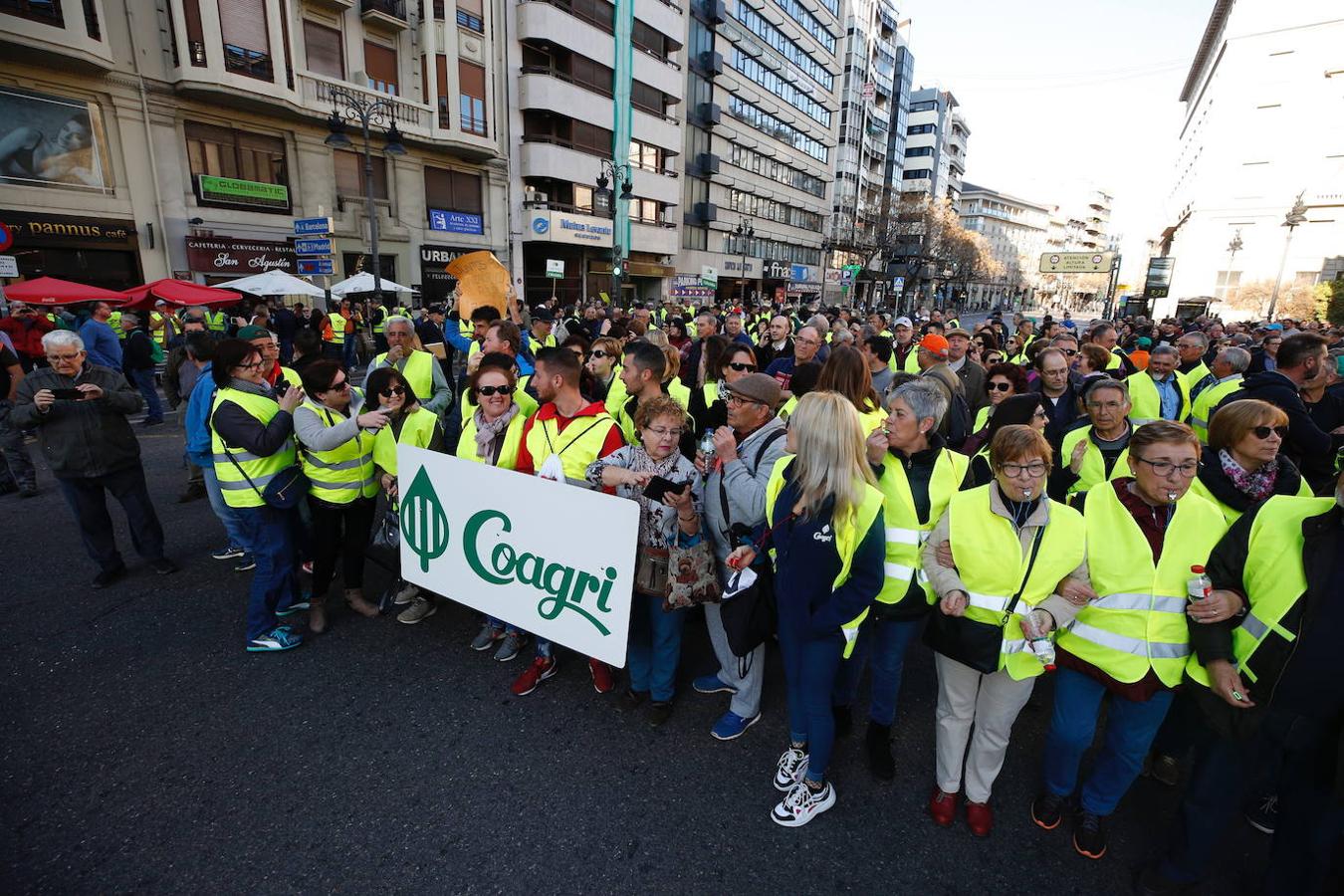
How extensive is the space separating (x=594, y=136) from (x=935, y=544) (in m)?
31.6

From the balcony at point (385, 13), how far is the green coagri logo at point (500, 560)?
965 inches

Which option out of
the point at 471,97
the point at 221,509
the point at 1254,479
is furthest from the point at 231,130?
the point at 1254,479

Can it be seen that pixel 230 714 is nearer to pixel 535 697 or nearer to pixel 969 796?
pixel 535 697

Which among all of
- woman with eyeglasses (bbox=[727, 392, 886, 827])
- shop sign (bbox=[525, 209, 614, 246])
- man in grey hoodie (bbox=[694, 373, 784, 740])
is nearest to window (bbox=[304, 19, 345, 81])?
shop sign (bbox=[525, 209, 614, 246])

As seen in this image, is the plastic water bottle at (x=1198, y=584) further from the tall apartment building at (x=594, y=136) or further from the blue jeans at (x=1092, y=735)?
the tall apartment building at (x=594, y=136)

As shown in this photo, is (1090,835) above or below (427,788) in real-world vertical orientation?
above

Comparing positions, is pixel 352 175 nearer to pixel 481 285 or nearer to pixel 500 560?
pixel 481 285

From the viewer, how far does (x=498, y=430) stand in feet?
13.0

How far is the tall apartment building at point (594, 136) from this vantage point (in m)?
27.0

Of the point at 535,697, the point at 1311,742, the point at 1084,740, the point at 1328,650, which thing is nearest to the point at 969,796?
the point at 1084,740

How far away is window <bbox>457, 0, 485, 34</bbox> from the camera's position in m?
23.6

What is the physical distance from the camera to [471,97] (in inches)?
966

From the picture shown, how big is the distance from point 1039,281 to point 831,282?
80.4 metres

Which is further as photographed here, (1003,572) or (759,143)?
(759,143)
